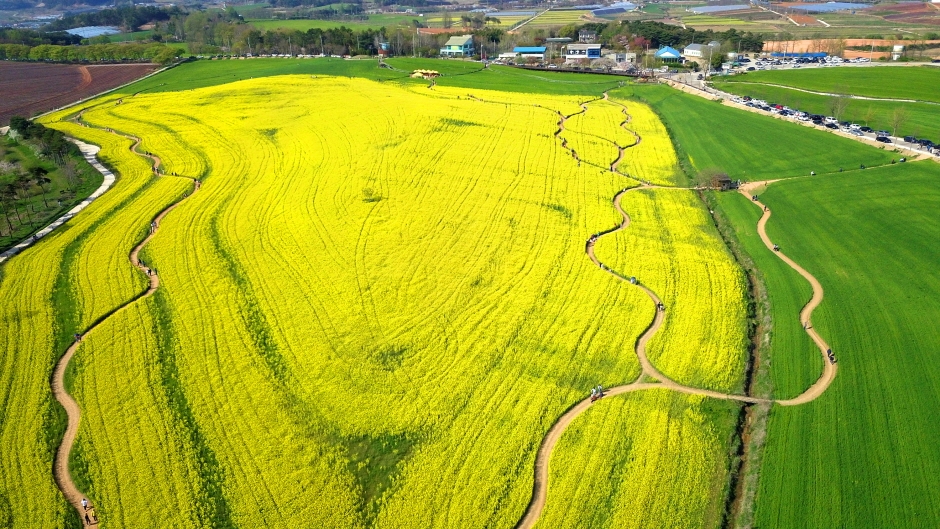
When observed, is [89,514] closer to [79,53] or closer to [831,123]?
[831,123]

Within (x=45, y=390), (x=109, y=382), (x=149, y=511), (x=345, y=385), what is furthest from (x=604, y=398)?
(x=45, y=390)

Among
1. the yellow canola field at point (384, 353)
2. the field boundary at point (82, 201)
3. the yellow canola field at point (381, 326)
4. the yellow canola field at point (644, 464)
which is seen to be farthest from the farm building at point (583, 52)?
the yellow canola field at point (644, 464)

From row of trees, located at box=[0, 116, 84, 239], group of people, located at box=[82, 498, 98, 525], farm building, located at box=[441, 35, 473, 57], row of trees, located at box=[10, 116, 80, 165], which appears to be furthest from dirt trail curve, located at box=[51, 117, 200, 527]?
farm building, located at box=[441, 35, 473, 57]

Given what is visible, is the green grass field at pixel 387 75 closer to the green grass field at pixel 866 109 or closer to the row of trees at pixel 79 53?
the row of trees at pixel 79 53

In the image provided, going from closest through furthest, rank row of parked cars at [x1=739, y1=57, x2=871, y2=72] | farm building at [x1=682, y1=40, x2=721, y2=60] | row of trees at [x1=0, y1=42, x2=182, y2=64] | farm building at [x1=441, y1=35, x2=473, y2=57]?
1. row of parked cars at [x1=739, y1=57, x2=871, y2=72]
2. farm building at [x1=682, y1=40, x2=721, y2=60]
3. row of trees at [x1=0, y1=42, x2=182, y2=64]
4. farm building at [x1=441, y1=35, x2=473, y2=57]

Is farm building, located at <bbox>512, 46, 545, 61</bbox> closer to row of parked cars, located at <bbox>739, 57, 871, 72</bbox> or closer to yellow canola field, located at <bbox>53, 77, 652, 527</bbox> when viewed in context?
row of parked cars, located at <bbox>739, 57, 871, 72</bbox>

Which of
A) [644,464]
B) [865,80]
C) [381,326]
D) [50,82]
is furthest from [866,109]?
[50,82]

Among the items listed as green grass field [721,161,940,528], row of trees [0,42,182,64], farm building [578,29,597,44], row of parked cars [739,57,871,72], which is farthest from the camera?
farm building [578,29,597,44]
